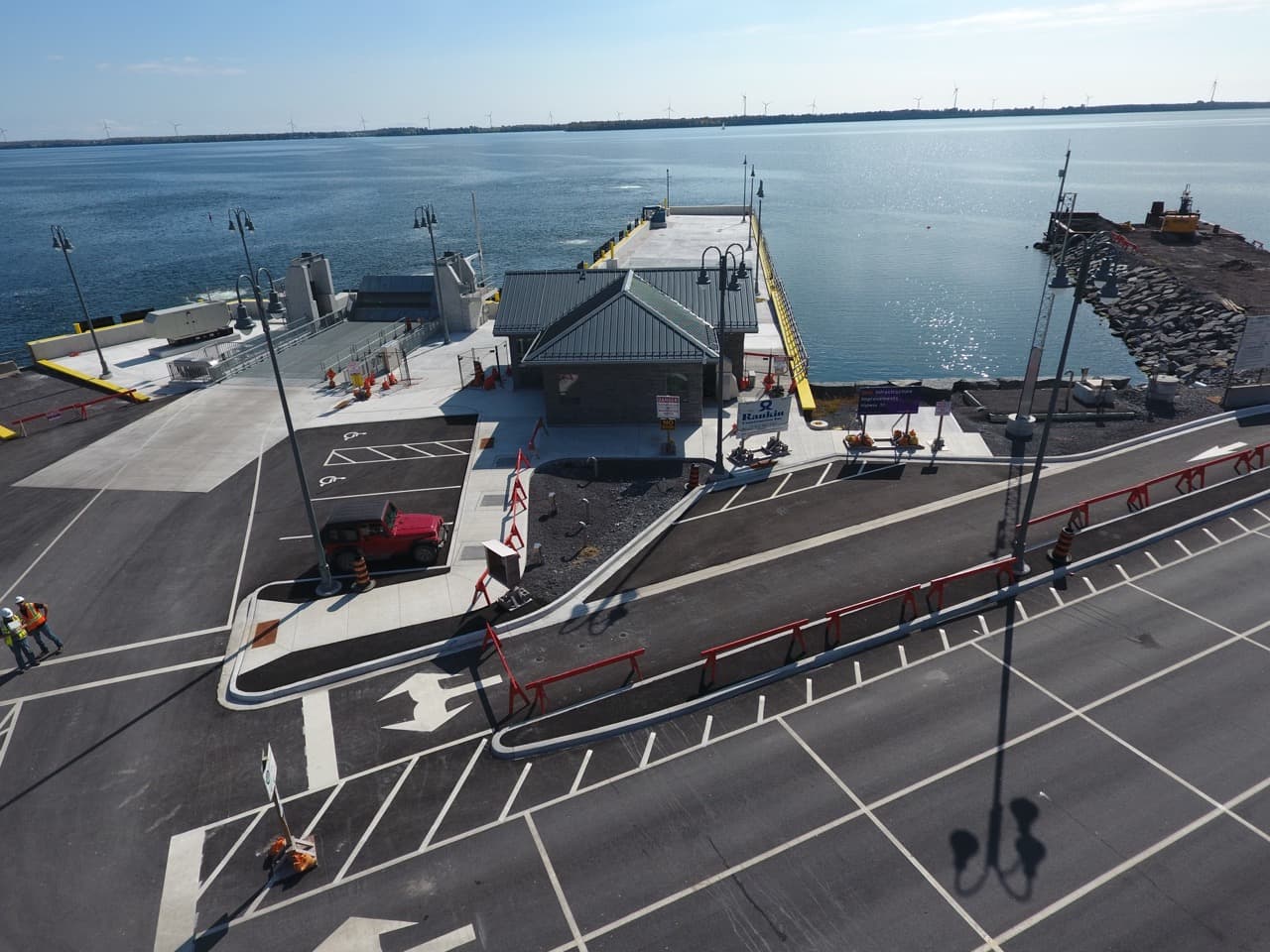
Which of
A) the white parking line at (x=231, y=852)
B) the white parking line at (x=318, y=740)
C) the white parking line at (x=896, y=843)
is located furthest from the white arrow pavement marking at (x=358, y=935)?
the white parking line at (x=896, y=843)

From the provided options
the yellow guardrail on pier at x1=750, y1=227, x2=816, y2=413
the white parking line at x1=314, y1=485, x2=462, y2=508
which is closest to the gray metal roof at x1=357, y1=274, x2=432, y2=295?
the yellow guardrail on pier at x1=750, y1=227, x2=816, y2=413

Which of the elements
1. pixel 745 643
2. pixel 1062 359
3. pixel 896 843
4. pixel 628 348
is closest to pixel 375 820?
Answer: pixel 745 643

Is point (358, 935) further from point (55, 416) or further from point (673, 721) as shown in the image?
point (55, 416)

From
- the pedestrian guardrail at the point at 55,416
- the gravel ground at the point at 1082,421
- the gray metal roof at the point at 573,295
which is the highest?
the gray metal roof at the point at 573,295

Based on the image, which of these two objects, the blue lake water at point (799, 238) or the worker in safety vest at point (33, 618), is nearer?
the worker in safety vest at point (33, 618)

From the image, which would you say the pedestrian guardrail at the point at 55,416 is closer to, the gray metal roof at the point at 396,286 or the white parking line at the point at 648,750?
the gray metal roof at the point at 396,286

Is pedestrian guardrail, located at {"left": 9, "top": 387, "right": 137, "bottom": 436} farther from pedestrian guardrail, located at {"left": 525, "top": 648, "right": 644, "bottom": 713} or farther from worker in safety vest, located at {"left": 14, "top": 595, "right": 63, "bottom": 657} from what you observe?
pedestrian guardrail, located at {"left": 525, "top": 648, "right": 644, "bottom": 713}

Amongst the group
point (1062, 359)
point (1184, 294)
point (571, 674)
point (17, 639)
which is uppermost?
point (1062, 359)
